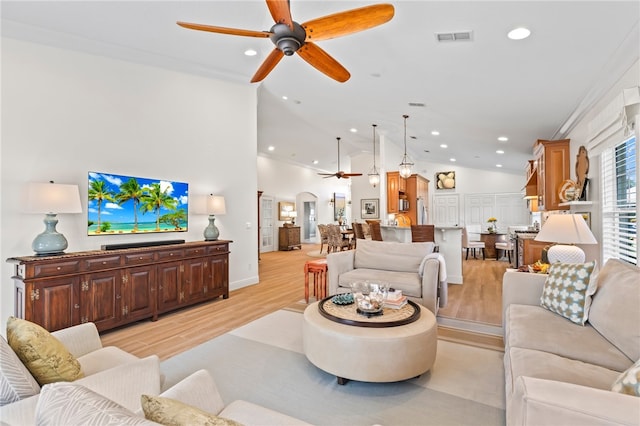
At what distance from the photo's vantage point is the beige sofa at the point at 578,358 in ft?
3.66

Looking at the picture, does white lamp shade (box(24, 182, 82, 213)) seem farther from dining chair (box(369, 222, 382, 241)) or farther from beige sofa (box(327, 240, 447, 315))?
dining chair (box(369, 222, 382, 241))

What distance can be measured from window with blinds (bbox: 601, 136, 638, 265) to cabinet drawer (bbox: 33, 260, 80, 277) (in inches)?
208

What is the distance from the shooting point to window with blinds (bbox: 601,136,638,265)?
2980mm

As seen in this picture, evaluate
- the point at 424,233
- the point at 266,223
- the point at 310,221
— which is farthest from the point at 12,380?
the point at 310,221

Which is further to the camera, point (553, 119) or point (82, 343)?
point (553, 119)

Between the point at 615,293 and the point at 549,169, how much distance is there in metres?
3.24

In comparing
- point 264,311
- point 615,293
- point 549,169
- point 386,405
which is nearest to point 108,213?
point 264,311

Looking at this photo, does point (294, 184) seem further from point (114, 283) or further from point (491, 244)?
point (114, 283)

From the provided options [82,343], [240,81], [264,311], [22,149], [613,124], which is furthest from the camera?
[240,81]

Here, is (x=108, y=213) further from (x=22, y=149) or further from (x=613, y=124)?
(x=613, y=124)

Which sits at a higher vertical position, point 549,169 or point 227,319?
point 549,169

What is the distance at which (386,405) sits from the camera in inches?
87.5

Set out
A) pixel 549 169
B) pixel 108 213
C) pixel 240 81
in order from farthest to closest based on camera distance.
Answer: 1. pixel 240 81
2. pixel 549 169
3. pixel 108 213

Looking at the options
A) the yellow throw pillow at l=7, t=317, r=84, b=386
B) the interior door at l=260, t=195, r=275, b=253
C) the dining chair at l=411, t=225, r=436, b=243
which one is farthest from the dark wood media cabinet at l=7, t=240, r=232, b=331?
the interior door at l=260, t=195, r=275, b=253
